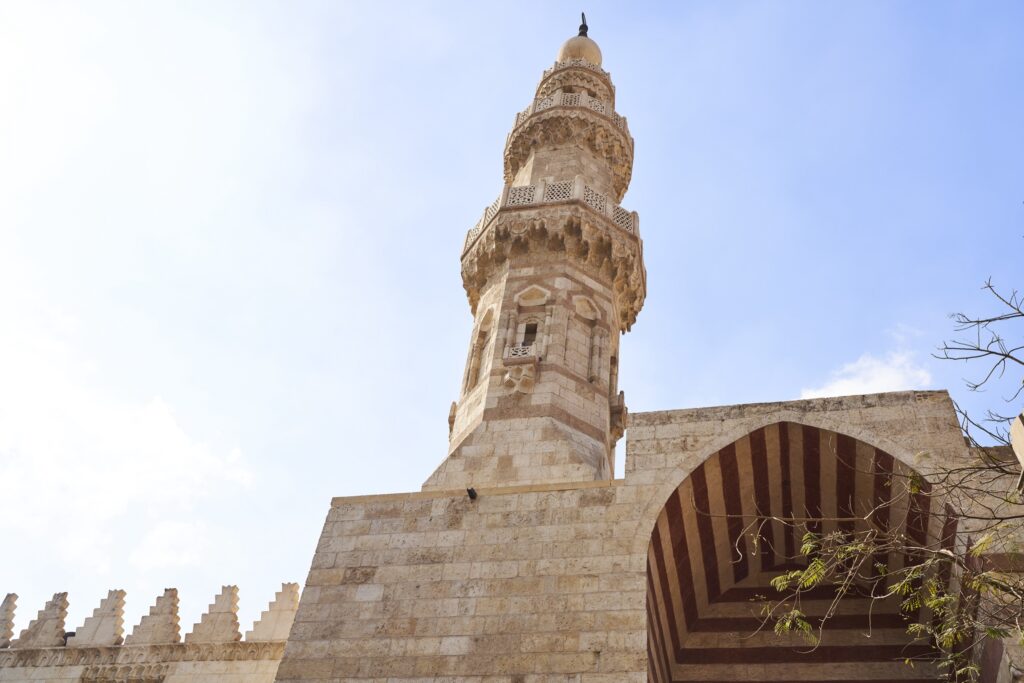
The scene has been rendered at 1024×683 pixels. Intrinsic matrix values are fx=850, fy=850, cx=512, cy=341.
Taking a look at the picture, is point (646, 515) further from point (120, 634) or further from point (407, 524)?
point (120, 634)

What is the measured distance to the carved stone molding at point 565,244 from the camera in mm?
14047

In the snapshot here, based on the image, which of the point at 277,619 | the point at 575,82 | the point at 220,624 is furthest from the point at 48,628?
the point at 575,82

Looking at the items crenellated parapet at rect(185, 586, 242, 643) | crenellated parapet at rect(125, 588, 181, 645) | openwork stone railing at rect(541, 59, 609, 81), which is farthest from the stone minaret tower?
crenellated parapet at rect(125, 588, 181, 645)

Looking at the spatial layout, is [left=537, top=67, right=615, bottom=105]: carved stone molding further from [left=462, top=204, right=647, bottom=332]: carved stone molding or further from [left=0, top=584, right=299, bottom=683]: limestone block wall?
[left=0, top=584, right=299, bottom=683]: limestone block wall

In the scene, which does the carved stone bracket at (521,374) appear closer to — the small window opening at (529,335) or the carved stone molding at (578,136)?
the small window opening at (529,335)

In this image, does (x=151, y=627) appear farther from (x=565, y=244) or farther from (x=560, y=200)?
(x=560, y=200)

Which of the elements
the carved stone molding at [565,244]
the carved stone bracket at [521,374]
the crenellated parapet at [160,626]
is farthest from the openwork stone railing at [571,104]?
the crenellated parapet at [160,626]

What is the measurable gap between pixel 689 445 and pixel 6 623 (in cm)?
1168

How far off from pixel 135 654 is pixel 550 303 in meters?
8.06

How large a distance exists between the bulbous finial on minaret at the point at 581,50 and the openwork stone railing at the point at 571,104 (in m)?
2.36

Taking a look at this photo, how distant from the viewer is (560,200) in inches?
571

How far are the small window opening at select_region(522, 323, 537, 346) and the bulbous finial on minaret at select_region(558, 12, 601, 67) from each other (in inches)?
342

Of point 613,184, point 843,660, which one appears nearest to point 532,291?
point 613,184

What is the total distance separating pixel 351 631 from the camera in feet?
29.4
